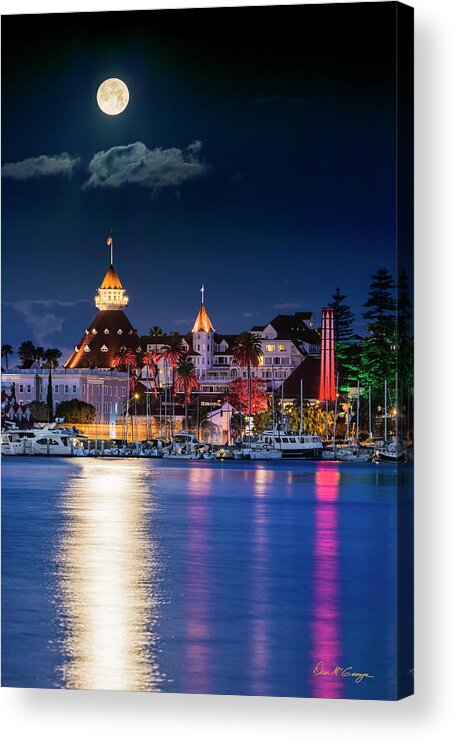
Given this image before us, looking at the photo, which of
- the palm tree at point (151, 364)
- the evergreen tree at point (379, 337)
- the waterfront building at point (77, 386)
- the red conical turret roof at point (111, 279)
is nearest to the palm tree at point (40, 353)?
the waterfront building at point (77, 386)

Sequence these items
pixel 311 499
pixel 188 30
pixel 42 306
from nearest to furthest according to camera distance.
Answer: pixel 188 30 → pixel 42 306 → pixel 311 499

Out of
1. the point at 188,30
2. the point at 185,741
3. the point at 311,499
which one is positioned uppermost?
the point at 188,30

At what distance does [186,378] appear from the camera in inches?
516

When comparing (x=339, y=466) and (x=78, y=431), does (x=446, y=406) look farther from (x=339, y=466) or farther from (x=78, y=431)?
(x=339, y=466)

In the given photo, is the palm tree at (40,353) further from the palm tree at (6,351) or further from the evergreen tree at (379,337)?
the evergreen tree at (379,337)

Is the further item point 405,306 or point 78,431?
point 78,431

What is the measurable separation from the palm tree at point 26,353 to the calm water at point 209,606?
3.73 ft

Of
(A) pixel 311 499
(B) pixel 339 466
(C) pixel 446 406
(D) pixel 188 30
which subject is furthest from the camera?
(A) pixel 311 499

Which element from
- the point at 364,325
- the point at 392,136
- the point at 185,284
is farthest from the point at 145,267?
the point at 392,136

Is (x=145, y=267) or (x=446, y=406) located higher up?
(x=145, y=267)

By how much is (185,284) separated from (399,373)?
2348mm

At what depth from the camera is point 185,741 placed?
950 centimetres
